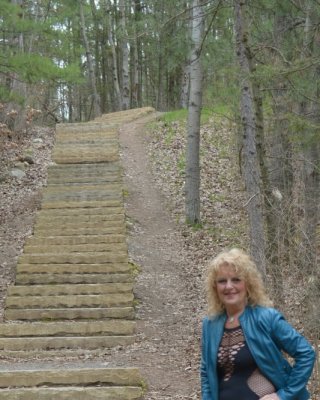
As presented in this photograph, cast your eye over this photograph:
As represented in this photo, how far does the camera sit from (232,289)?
2.90 meters

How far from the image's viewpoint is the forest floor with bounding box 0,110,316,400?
7.34 m

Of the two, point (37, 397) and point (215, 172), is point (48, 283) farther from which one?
point (215, 172)

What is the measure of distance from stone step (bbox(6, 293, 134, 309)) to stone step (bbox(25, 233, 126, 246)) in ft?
6.52

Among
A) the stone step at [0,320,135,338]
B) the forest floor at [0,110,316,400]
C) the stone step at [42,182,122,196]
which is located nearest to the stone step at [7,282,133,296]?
the forest floor at [0,110,316,400]

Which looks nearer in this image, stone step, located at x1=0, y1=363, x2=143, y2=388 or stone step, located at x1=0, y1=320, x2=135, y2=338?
stone step, located at x1=0, y1=363, x2=143, y2=388

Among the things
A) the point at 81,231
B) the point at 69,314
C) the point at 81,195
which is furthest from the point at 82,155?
the point at 69,314

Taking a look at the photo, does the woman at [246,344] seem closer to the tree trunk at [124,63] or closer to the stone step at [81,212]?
→ the stone step at [81,212]

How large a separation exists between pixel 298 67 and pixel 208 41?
950cm

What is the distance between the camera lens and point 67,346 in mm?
7617

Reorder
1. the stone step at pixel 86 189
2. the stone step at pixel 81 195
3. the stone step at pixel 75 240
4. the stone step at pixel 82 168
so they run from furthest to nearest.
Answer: the stone step at pixel 82 168, the stone step at pixel 86 189, the stone step at pixel 81 195, the stone step at pixel 75 240

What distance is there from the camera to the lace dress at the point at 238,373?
2.72 m

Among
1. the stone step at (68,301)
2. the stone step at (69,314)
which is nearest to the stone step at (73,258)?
the stone step at (68,301)

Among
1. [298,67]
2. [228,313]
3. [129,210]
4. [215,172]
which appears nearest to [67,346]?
[298,67]

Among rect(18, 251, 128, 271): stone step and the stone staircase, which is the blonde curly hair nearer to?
the stone staircase
